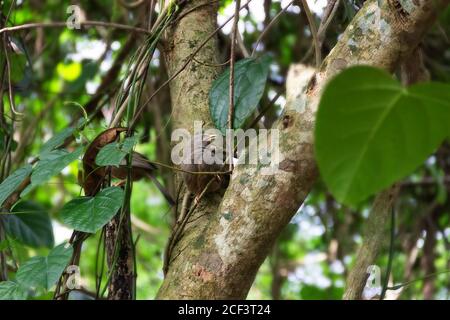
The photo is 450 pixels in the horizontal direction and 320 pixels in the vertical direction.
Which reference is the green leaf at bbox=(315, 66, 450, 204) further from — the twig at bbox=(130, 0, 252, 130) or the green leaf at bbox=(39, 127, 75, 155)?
the green leaf at bbox=(39, 127, 75, 155)

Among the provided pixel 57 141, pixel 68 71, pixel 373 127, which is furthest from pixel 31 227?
pixel 68 71

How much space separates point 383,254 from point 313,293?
71cm

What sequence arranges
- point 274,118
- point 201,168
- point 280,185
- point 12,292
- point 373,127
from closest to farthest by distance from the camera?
1. point 373,127
2. point 280,185
3. point 12,292
4. point 201,168
5. point 274,118

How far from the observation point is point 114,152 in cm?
110

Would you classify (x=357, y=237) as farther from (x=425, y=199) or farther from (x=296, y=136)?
(x=296, y=136)

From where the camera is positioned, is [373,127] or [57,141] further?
[57,141]

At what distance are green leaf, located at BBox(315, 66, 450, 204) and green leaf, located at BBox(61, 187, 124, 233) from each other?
50cm

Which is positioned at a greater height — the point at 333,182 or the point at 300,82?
the point at 300,82

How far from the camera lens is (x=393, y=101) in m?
0.64

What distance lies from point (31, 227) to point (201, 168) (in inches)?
31.1

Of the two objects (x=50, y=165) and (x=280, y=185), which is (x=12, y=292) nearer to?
(x=50, y=165)

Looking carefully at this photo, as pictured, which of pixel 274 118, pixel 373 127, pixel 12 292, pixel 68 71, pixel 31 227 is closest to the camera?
pixel 373 127

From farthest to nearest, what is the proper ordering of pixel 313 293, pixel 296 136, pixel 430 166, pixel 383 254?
pixel 383 254 < pixel 430 166 < pixel 313 293 < pixel 296 136

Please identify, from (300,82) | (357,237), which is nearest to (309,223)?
(357,237)
